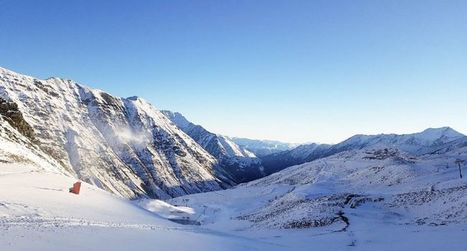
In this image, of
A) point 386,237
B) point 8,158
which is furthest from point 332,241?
point 8,158

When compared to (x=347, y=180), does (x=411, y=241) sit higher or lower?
lower

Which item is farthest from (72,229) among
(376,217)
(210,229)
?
(376,217)

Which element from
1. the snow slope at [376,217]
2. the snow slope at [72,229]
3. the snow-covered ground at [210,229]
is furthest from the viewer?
the snow slope at [376,217]

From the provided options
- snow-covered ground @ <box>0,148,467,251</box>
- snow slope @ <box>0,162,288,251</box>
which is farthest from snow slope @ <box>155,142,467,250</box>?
snow slope @ <box>0,162,288,251</box>

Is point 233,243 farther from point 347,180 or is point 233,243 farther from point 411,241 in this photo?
point 347,180

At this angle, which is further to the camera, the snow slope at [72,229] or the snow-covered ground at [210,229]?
the snow-covered ground at [210,229]

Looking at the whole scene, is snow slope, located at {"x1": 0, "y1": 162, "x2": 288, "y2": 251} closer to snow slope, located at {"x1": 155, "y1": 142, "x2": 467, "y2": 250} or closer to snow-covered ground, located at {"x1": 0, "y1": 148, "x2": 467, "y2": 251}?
snow-covered ground, located at {"x1": 0, "y1": 148, "x2": 467, "y2": 251}

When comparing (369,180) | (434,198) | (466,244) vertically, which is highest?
(369,180)

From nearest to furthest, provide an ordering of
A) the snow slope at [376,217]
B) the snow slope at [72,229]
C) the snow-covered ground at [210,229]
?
the snow slope at [72,229]
the snow-covered ground at [210,229]
the snow slope at [376,217]

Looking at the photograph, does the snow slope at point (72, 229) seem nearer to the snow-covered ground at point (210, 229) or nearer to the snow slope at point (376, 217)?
A: the snow-covered ground at point (210, 229)

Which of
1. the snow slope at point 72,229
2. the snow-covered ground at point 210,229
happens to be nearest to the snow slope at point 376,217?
the snow-covered ground at point 210,229

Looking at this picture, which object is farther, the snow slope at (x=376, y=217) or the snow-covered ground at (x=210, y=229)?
the snow slope at (x=376, y=217)
